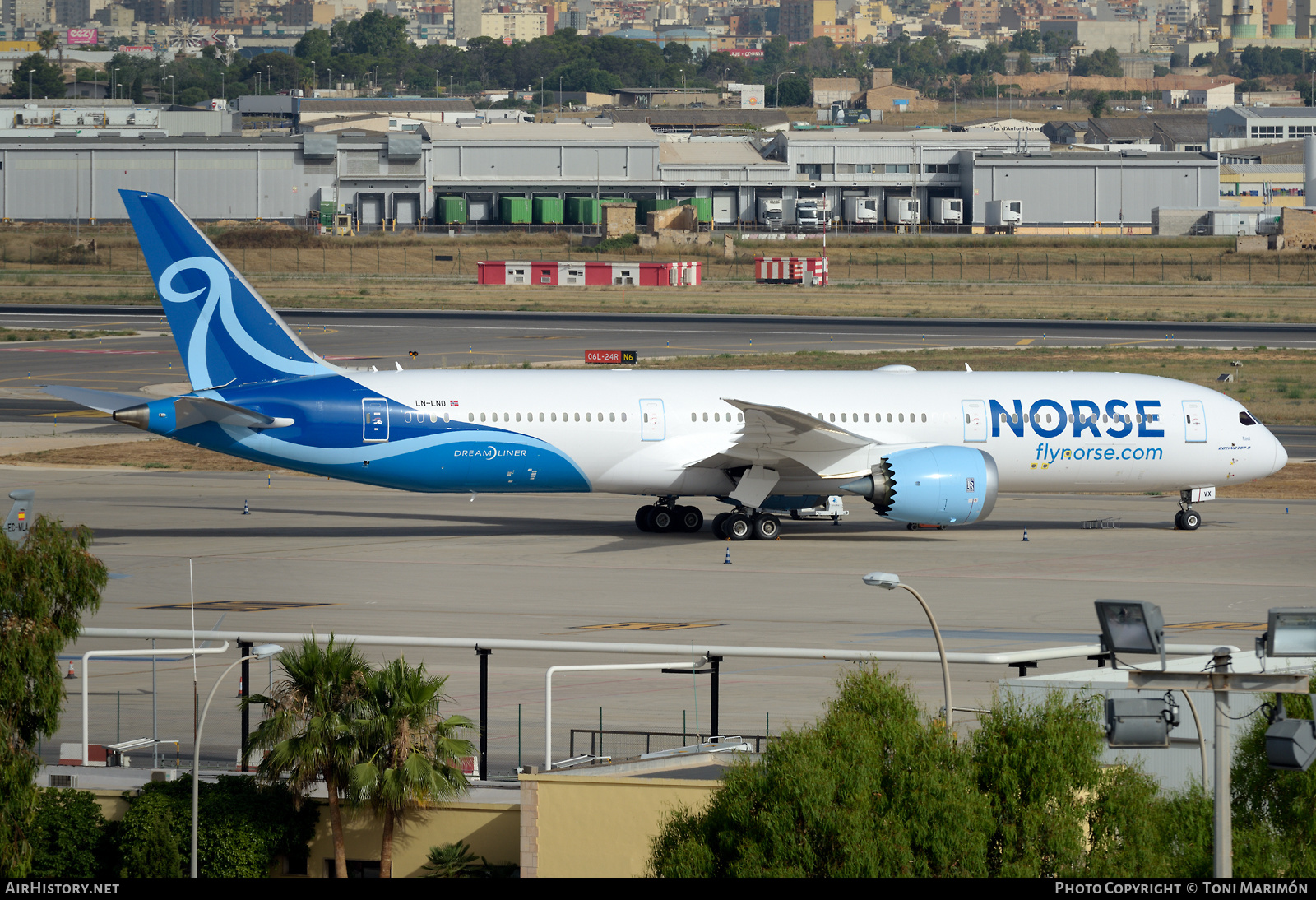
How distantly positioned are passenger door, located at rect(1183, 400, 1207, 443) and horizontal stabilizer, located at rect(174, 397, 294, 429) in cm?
2402

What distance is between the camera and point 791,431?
143ft

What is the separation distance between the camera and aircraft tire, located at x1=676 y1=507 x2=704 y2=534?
46.5 meters

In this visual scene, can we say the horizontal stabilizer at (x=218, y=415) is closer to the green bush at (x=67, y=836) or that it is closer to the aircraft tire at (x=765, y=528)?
the aircraft tire at (x=765, y=528)

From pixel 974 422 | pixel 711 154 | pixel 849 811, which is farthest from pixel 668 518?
pixel 711 154

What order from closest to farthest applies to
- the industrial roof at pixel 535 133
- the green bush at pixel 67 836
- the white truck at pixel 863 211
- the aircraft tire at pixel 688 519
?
1. the green bush at pixel 67 836
2. the aircraft tire at pixel 688 519
3. the industrial roof at pixel 535 133
4. the white truck at pixel 863 211

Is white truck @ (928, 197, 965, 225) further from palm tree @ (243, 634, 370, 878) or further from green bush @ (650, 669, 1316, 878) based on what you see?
green bush @ (650, 669, 1316, 878)

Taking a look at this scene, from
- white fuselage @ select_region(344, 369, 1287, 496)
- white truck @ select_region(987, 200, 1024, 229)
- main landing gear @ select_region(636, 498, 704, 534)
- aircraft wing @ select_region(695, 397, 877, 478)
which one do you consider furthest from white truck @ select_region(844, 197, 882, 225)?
aircraft wing @ select_region(695, 397, 877, 478)

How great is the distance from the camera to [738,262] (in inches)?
5960

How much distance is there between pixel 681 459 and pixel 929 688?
1727 cm

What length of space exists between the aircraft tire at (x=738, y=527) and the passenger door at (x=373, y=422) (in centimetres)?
927

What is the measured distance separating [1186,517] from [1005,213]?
13351 centimetres

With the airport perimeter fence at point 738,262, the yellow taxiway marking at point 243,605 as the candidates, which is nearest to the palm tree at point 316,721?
the yellow taxiway marking at point 243,605

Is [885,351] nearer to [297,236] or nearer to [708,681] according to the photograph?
[708,681]

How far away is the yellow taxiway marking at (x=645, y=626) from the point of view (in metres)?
33.8
